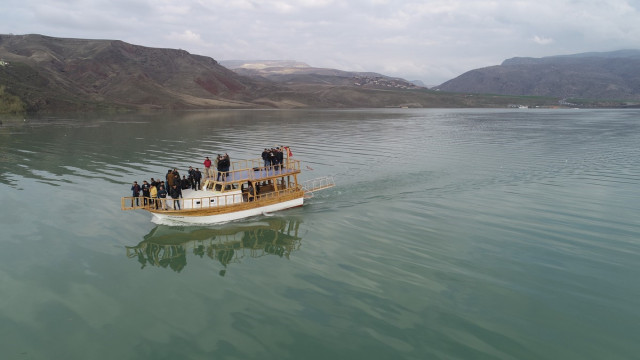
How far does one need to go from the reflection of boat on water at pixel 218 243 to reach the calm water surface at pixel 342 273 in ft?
0.46

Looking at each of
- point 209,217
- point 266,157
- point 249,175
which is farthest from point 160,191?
point 266,157

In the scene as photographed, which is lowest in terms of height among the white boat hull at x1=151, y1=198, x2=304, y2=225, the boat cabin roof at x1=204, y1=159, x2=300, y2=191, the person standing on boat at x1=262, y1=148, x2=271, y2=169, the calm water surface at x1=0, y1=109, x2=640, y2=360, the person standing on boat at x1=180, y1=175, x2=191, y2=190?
the calm water surface at x1=0, y1=109, x2=640, y2=360

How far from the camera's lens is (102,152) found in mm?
52906

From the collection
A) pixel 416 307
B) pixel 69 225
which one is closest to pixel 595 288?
pixel 416 307

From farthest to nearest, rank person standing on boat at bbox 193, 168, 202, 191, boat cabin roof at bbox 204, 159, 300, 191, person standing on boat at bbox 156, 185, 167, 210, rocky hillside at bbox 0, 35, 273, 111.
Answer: rocky hillside at bbox 0, 35, 273, 111, person standing on boat at bbox 193, 168, 202, 191, boat cabin roof at bbox 204, 159, 300, 191, person standing on boat at bbox 156, 185, 167, 210

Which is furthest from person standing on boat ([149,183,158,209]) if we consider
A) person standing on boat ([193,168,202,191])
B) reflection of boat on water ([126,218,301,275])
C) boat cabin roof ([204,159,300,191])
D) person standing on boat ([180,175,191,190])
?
boat cabin roof ([204,159,300,191])

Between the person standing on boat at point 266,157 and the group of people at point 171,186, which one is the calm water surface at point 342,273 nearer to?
the group of people at point 171,186

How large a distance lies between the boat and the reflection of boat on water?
864 millimetres

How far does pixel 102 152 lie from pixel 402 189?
133ft

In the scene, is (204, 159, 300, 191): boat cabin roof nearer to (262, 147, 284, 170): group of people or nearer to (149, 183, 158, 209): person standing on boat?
(262, 147, 284, 170): group of people

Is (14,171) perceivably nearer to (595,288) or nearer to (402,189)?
(402,189)

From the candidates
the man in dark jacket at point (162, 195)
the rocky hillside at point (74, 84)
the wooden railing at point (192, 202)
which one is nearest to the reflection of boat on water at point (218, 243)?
the wooden railing at point (192, 202)

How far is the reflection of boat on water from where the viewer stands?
2145 centimetres

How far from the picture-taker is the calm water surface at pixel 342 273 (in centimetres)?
1409
